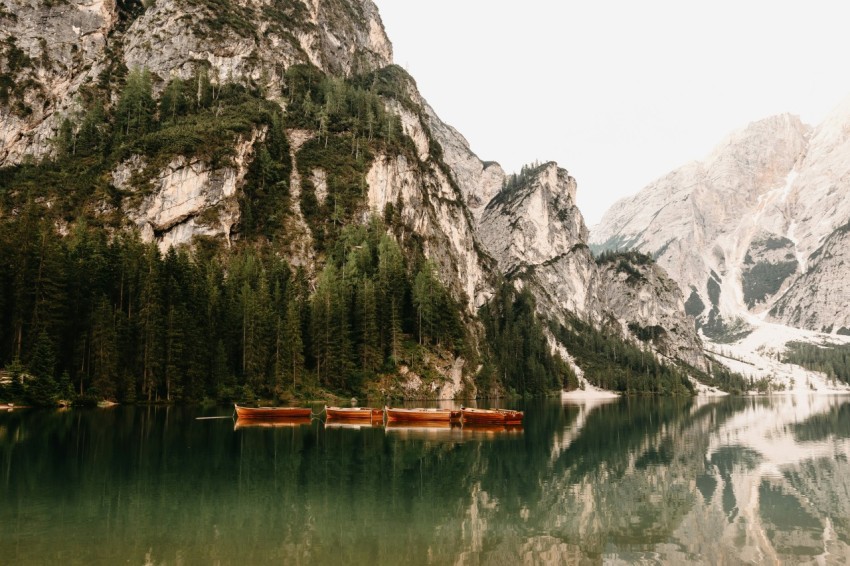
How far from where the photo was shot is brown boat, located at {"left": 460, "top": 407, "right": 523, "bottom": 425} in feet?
201

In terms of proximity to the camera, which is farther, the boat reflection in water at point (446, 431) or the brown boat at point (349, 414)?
the brown boat at point (349, 414)

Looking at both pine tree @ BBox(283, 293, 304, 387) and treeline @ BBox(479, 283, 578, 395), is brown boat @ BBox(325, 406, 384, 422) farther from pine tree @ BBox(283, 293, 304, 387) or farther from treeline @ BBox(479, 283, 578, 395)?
treeline @ BBox(479, 283, 578, 395)

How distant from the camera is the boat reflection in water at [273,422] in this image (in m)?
55.1

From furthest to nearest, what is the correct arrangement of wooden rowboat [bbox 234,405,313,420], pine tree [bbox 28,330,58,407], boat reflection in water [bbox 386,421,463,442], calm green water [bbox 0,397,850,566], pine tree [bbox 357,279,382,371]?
pine tree [bbox 357,279,382,371] → pine tree [bbox 28,330,58,407] → wooden rowboat [bbox 234,405,313,420] → boat reflection in water [bbox 386,421,463,442] → calm green water [bbox 0,397,850,566]

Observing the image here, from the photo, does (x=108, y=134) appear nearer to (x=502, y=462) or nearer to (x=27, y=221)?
(x=27, y=221)

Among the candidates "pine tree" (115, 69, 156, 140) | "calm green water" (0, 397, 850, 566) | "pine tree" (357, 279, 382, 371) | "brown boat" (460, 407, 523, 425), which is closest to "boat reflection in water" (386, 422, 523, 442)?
"brown boat" (460, 407, 523, 425)

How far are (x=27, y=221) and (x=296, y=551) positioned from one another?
2802 inches

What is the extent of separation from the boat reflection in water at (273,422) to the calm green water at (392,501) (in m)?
6.98

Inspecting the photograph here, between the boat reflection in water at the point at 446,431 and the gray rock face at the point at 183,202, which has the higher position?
the gray rock face at the point at 183,202

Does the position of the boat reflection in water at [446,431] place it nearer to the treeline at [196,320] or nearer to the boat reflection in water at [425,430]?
the boat reflection in water at [425,430]

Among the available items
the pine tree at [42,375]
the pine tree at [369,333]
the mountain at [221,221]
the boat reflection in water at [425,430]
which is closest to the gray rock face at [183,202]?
the mountain at [221,221]

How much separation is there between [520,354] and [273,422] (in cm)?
11777

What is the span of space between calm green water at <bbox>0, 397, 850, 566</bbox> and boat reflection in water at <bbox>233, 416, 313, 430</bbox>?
6.98m

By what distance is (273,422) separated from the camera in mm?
59031
